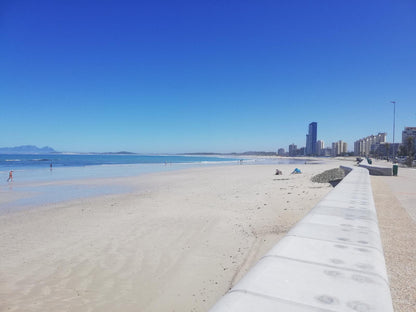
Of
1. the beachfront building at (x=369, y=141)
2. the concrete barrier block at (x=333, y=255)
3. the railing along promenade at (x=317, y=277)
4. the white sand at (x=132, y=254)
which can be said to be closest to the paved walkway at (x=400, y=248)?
the railing along promenade at (x=317, y=277)

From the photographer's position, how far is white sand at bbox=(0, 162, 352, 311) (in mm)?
4160

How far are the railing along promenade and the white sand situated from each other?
221 cm

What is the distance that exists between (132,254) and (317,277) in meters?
4.89

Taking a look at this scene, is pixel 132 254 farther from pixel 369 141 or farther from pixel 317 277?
pixel 369 141

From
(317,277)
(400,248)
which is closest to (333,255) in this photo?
(317,277)

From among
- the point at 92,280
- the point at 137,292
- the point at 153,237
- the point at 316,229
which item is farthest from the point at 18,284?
the point at 316,229

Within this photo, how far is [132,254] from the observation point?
577 centimetres

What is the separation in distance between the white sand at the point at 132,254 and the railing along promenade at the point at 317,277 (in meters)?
2.21

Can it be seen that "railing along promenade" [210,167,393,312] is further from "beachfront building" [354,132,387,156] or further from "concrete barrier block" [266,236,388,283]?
"beachfront building" [354,132,387,156]

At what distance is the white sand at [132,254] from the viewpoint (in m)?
4.16

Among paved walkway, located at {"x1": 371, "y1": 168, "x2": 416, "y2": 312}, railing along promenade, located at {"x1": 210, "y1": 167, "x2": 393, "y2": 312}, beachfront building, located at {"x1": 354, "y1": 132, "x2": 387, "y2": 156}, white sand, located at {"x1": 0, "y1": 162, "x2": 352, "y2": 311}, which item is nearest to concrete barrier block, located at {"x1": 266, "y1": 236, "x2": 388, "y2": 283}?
railing along promenade, located at {"x1": 210, "y1": 167, "x2": 393, "y2": 312}

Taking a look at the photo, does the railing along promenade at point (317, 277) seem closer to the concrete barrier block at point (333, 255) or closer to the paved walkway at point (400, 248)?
the concrete barrier block at point (333, 255)

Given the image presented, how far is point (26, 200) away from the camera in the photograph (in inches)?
512

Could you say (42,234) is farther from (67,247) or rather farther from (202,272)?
(202,272)
